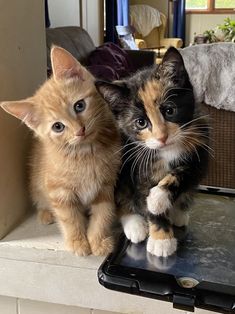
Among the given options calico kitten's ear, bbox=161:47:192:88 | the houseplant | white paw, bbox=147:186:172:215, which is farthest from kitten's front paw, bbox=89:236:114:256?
the houseplant

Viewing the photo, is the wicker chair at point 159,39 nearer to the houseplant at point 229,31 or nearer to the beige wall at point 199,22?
the beige wall at point 199,22

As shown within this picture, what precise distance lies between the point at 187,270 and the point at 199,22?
23.3 ft

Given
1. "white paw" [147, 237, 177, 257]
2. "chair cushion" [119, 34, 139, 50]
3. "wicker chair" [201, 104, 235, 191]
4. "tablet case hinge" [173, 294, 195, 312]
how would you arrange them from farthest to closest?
"chair cushion" [119, 34, 139, 50] → "wicker chair" [201, 104, 235, 191] → "white paw" [147, 237, 177, 257] → "tablet case hinge" [173, 294, 195, 312]

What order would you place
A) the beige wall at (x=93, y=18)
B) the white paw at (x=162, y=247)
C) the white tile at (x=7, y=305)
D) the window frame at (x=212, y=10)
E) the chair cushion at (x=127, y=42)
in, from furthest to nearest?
the window frame at (x=212, y=10) < the chair cushion at (x=127, y=42) < the beige wall at (x=93, y=18) < the white tile at (x=7, y=305) < the white paw at (x=162, y=247)

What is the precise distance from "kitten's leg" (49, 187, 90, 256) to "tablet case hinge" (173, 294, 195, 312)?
191 mm

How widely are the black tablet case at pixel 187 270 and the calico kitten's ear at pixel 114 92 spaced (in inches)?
10.0

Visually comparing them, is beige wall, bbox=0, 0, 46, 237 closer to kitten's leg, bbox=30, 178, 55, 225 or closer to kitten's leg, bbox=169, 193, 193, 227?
kitten's leg, bbox=30, 178, 55, 225

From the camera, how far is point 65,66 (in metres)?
0.73

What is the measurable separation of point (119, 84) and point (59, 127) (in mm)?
131

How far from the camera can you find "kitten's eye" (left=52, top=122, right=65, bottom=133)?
70 cm

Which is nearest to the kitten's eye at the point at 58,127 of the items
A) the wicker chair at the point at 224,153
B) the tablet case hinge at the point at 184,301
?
the tablet case hinge at the point at 184,301

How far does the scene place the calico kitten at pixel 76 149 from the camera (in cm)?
70

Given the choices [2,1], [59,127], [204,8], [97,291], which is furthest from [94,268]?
[204,8]

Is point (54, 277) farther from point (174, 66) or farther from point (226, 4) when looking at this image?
point (226, 4)
